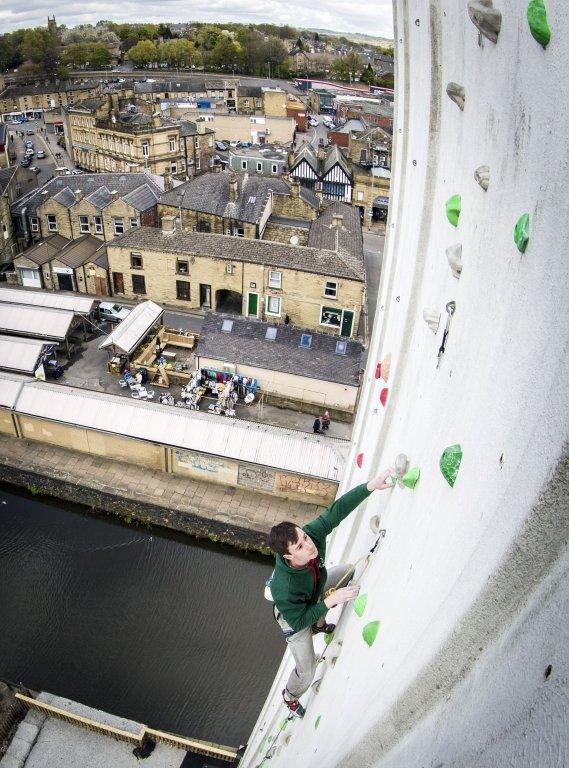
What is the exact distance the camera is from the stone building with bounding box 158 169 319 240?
2817 centimetres

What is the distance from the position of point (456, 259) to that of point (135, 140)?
40.6 metres

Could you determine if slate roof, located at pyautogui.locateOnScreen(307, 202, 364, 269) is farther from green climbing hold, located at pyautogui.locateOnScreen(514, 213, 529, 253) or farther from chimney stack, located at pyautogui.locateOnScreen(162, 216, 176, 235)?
green climbing hold, located at pyautogui.locateOnScreen(514, 213, 529, 253)

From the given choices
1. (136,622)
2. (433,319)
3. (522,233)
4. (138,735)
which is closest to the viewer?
(522,233)

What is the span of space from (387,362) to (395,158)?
75.9 inches

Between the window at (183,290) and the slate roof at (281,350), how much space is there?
20.9 feet

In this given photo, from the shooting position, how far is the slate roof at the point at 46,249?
27.2 meters

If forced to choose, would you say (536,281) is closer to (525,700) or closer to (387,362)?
(525,700)

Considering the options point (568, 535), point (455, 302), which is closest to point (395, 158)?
point (455, 302)

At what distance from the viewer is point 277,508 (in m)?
15.4

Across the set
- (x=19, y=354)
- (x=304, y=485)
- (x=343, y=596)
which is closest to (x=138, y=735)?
(x=304, y=485)

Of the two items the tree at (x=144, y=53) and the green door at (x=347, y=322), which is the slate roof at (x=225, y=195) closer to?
the green door at (x=347, y=322)

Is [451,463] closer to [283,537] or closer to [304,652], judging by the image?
[283,537]

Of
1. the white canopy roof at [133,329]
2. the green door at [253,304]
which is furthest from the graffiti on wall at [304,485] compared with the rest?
the green door at [253,304]

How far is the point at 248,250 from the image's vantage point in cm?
2470
